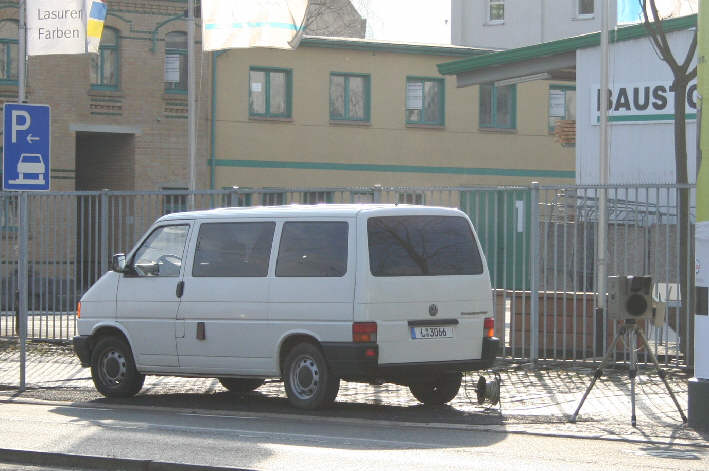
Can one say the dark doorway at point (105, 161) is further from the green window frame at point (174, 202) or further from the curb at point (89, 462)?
the curb at point (89, 462)

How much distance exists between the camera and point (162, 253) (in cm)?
1405

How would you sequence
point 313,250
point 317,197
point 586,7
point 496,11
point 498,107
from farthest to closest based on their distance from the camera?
1. point 496,11
2. point 586,7
3. point 498,107
4. point 317,197
5. point 313,250

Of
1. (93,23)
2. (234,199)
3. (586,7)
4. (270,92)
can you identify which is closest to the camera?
(234,199)

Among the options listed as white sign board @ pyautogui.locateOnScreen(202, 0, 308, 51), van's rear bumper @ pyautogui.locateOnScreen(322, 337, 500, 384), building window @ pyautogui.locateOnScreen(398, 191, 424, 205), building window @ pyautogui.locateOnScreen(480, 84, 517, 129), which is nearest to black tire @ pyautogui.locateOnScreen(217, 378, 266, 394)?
van's rear bumper @ pyautogui.locateOnScreen(322, 337, 500, 384)

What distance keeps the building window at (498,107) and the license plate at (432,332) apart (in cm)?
3155

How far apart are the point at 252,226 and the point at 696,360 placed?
4.50 m

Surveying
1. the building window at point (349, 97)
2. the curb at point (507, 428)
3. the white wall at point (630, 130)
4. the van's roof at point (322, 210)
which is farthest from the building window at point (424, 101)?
the curb at point (507, 428)

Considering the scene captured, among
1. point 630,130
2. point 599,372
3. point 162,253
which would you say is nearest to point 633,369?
point 599,372

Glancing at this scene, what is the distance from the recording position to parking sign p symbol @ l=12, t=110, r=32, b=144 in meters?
14.9

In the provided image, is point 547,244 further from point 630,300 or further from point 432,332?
point 630,300

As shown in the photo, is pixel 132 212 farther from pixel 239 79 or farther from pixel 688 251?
pixel 239 79

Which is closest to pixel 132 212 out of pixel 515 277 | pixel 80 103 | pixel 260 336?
pixel 515 277

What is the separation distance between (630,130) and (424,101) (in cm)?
1752

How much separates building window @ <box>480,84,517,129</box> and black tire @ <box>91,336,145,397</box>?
30524 mm
